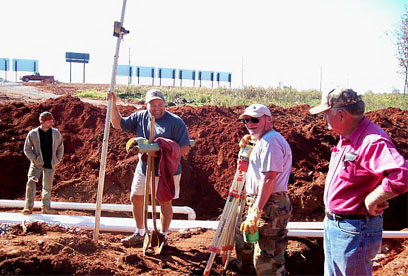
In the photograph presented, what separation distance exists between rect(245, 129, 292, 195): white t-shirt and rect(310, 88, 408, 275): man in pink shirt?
621 mm

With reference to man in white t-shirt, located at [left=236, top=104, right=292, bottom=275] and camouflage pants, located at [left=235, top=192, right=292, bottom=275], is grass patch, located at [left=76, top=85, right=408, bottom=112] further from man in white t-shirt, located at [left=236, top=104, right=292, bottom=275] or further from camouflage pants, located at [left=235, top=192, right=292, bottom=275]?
camouflage pants, located at [left=235, top=192, right=292, bottom=275]

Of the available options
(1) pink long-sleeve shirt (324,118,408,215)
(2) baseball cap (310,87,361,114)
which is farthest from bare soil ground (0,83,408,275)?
(2) baseball cap (310,87,361,114)

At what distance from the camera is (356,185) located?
9.55 feet

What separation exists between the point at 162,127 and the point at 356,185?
268 centimetres

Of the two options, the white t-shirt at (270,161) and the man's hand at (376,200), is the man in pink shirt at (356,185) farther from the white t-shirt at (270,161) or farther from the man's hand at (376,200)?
the white t-shirt at (270,161)

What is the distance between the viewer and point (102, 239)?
5.58 metres

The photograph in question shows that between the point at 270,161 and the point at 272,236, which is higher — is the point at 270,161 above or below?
above

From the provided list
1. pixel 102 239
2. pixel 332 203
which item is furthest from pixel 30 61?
pixel 332 203

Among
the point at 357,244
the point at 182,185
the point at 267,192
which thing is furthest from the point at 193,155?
the point at 357,244

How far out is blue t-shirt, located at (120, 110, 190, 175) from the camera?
5.09 meters

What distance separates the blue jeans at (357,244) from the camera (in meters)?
2.87

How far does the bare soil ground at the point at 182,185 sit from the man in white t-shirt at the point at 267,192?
1083 mm

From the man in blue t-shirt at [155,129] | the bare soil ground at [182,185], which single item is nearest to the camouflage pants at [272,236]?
the bare soil ground at [182,185]

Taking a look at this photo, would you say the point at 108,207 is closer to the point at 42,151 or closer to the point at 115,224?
the point at 115,224
